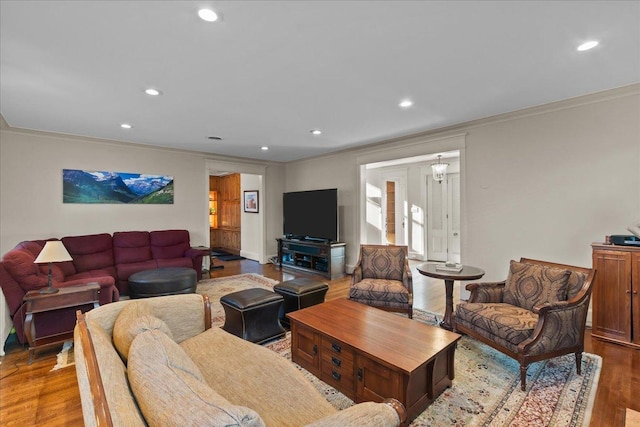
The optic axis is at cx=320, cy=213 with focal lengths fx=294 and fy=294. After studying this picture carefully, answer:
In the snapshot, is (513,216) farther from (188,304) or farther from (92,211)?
(92,211)

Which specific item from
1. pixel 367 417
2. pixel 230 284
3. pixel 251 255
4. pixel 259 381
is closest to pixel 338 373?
pixel 259 381

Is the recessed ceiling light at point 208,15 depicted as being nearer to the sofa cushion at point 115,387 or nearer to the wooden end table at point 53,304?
the sofa cushion at point 115,387

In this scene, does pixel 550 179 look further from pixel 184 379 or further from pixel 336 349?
pixel 184 379

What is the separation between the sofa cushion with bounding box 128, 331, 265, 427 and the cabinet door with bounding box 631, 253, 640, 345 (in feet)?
12.1

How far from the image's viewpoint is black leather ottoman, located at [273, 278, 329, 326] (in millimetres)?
3270

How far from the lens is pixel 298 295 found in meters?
3.23

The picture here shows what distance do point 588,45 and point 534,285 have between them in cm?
198

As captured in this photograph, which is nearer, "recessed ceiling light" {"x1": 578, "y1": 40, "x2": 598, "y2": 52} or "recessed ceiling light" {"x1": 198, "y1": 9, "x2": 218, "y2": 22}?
"recessed ceiling light" {"x1": 198, "y1": 9, "x2": 218, "y2": 22}

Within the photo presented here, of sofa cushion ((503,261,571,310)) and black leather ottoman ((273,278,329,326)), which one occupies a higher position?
sofa cushion ((503,261,571,310))

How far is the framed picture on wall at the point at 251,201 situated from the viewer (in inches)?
301

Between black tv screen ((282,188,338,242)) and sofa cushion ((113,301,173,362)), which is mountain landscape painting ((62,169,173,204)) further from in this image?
sofa cushion ((113,301,173,362))

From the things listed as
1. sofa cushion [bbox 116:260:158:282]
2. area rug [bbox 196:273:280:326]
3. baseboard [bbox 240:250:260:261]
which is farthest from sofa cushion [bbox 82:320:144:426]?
baseboard [bbox 240:250:260:261]

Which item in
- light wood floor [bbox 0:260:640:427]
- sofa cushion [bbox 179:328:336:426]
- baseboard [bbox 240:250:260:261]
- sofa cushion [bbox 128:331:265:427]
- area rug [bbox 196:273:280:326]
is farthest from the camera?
baseboard [bbox 240:250:260:261]

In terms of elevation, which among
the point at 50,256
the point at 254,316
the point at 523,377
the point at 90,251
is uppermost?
the point at 50,256
